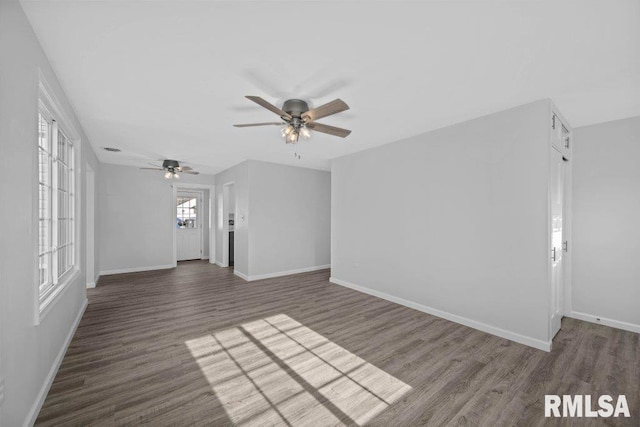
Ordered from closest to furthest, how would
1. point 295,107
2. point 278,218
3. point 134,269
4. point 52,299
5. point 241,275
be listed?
point 52,299, point 295,107, point 241,275, point 278,218, point 134,269

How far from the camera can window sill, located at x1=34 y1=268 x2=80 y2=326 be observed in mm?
1818

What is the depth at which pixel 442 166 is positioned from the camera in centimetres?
352

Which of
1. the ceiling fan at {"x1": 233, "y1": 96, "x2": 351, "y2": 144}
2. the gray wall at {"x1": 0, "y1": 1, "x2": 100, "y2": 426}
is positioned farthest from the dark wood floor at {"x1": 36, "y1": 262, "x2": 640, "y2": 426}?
the ceiling fan at {"x1": 233, "y1": 96, "x2": 351, "y2": 144}

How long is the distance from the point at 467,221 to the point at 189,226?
300 inches

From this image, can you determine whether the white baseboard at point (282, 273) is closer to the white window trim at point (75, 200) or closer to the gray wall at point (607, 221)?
the white window trim at point (75, 200)

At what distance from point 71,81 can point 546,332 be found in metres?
5.19

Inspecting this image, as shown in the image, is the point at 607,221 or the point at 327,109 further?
the point at 607,221

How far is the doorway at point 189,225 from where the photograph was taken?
7.81 meters

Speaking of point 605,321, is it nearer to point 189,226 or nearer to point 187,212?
point 189,226

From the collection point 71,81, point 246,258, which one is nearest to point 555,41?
point 71,81

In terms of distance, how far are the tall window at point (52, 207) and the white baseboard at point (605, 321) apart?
5728mm

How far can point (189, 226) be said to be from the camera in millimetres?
7973

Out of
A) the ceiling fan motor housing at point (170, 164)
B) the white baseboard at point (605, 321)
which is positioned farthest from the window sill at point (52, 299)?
the white baseboard at point (605, 321)


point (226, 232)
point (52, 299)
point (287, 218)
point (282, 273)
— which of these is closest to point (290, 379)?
point (52, 299)
